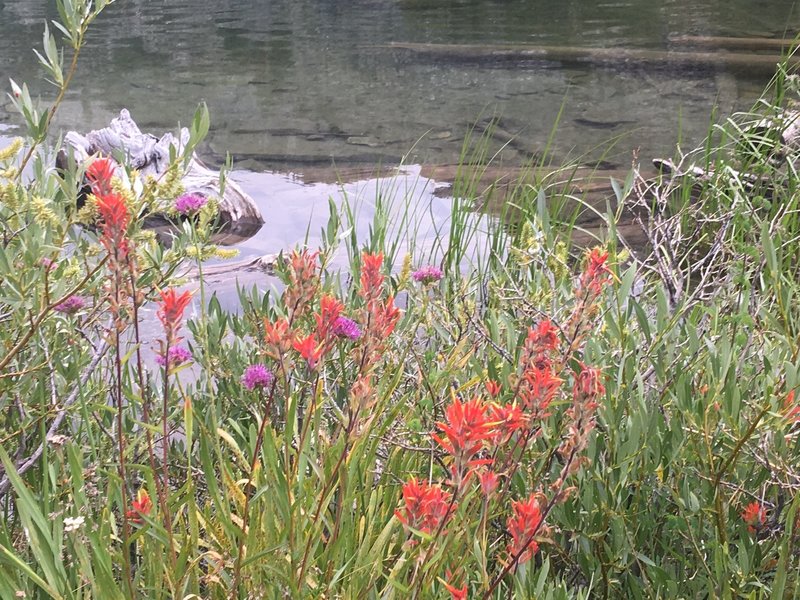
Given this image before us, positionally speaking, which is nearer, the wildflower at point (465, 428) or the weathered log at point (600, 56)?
the wildflower at point (465, 428)

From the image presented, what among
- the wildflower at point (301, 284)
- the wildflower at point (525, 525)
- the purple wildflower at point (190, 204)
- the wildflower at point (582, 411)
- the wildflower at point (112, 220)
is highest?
the wildflower at point (112, 220)

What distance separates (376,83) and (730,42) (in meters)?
6.53

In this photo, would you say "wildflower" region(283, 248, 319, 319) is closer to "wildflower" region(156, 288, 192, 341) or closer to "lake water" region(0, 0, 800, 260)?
"wildflower" region(156, 288, 192, 341)

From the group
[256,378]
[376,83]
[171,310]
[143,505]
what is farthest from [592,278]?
[376,83]

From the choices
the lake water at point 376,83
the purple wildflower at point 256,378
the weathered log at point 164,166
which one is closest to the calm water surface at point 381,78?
the lake water at point 376,83

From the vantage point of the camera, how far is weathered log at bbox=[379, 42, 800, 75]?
13.6 meters

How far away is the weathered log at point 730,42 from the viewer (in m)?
14.5

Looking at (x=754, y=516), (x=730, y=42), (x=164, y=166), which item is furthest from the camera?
(x=730, y=42)

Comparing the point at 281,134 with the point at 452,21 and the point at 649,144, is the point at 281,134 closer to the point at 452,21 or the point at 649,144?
the point at 649,144

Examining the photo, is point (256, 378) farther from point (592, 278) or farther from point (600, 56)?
point (600, 56)

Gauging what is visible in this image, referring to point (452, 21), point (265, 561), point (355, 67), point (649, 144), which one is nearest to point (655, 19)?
point (452, 21)

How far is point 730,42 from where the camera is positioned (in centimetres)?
1509

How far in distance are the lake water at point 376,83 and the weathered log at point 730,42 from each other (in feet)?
1.31

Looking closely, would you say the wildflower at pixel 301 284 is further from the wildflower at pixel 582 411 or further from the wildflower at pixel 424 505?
the wildflower at pixel 582 411
